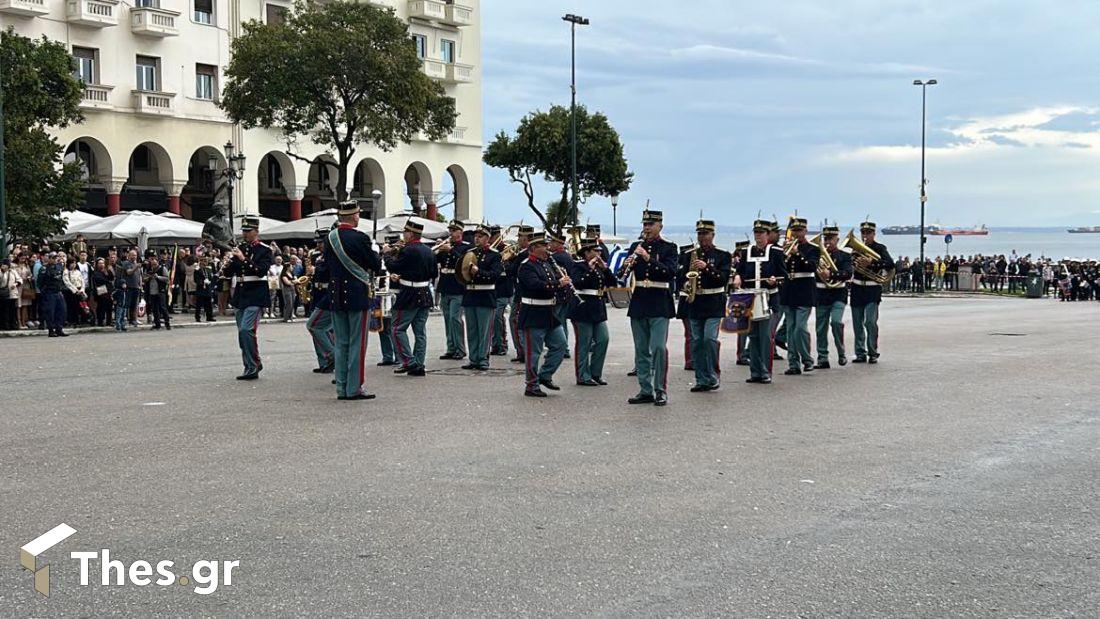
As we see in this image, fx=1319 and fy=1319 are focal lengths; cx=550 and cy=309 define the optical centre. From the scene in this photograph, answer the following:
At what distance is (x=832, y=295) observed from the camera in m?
17.3

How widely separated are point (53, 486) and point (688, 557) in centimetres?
430

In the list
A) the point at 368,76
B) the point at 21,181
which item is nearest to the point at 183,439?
the point at 21,181

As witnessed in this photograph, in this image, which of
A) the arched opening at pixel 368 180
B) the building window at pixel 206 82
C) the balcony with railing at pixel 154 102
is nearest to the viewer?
the balcony with railing at pixel 154 102

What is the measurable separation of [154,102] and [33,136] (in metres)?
13.2

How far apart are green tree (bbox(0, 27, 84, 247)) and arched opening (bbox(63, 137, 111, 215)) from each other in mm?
10485

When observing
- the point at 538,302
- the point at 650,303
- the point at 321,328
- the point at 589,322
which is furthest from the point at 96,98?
the point at 650,303

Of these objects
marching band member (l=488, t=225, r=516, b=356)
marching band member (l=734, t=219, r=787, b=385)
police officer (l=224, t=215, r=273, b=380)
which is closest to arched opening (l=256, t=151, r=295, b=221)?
marching band member (l=488, t=225, r=516, b=356)

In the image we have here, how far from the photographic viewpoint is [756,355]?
1508 centimetres

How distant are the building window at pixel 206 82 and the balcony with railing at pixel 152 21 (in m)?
2.23

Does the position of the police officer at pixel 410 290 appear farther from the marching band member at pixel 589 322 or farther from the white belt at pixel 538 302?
the white belt at pixel 538 302

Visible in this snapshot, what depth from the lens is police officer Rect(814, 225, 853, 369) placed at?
17109mm

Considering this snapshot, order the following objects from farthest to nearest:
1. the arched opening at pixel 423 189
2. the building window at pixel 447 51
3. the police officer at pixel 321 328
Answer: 1. the arched opening at pixel 423 189
2. the building window at pixel 447 51
3. the police officer at pixel 321 328

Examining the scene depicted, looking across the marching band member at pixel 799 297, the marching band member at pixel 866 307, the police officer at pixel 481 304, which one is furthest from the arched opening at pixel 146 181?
the marching band member at pixel 799 297

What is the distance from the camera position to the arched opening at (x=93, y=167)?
46719 millimetres
